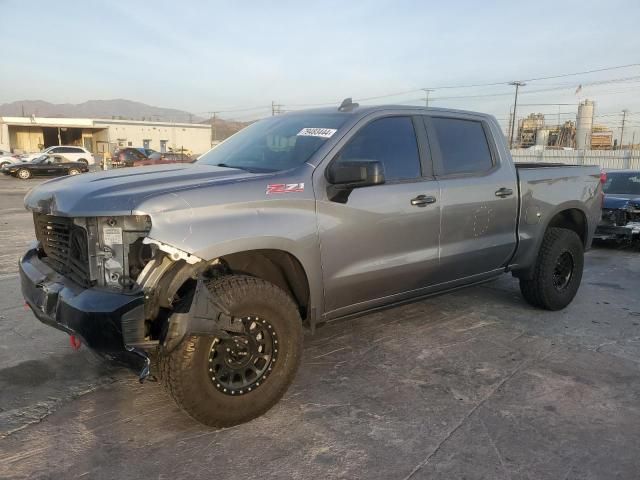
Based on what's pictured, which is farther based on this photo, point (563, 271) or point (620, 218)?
point (620, 218)

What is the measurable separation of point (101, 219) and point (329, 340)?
94.1 inches

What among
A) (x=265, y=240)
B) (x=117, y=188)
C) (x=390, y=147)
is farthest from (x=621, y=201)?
(x=117, y=188)

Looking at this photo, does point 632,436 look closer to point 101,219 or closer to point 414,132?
point 414,132

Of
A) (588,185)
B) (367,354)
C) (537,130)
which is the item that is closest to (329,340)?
(367,354)

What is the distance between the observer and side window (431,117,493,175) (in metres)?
4.30

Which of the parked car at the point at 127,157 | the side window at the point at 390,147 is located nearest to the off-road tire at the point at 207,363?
the side window at the point at 390,147

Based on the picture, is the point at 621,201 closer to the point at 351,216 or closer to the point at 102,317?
the point at 351,216

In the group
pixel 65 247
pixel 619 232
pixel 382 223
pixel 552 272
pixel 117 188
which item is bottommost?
pixel 619 232

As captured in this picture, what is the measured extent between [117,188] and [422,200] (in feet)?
7.07

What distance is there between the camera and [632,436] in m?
3.06

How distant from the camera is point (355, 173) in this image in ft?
10.8

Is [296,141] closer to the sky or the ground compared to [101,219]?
closer to the sky

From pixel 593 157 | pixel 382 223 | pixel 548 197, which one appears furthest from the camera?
pixel 593 157

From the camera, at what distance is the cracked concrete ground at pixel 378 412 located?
9.09 ft
